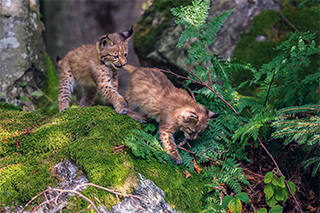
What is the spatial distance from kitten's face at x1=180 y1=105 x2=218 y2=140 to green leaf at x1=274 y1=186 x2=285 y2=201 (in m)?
1.35

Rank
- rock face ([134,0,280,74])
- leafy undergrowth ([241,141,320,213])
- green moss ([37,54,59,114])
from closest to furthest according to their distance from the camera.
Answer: leafy undergrowth ([241,141,320,213])
green moss ([37,54,59,114])
rock face ([134,0,280,74])

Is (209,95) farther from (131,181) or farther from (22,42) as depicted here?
(22,42)

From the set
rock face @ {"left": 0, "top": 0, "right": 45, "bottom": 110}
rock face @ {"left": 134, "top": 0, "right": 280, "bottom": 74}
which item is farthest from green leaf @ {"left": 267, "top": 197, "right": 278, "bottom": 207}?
rock face @ {"left": 0, "top": 0, "right": 45, "bottom": 110}

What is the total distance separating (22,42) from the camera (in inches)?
255

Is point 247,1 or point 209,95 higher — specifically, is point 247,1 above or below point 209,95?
above

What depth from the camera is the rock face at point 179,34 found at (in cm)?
738

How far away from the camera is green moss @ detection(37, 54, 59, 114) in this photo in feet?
21.8

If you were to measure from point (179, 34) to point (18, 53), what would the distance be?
11.5 ft

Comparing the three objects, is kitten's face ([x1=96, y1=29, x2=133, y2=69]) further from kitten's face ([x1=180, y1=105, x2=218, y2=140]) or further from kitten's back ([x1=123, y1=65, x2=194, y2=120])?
kitten's face ([x1=180, y1=105, x2=218, y2=140])

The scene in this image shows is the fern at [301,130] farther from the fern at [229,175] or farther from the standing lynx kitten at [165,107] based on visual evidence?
the standing lynx kitten at [165,107]

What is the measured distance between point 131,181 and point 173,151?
1.08 meters

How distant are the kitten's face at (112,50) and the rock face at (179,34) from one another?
6.23 feet

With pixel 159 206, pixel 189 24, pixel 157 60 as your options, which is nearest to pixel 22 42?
pixel 157 60

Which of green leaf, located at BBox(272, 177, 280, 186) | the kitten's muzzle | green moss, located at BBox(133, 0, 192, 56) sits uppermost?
green moss, located at BBox(133, 0, 192, 56)
